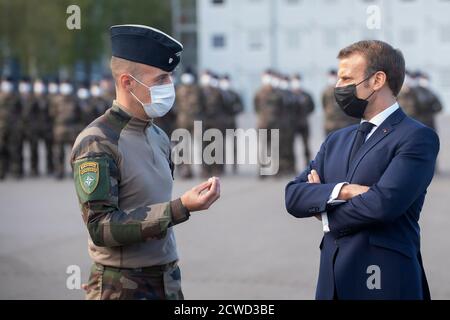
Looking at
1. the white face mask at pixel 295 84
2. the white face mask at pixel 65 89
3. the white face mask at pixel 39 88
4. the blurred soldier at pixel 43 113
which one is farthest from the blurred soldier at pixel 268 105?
the white face mask at pixel 39 88

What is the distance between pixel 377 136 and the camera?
3594 millimetres

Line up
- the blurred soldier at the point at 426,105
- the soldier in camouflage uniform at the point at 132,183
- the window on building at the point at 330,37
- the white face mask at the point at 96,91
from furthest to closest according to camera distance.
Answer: the window on building at the point at 330,37, the white face mask at the point at 96,91, the blurred soldier at the point at 426,105, the soldier in camouflage uniform at the point at 132,183

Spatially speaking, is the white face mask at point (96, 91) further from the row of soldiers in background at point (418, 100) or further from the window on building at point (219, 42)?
the window on building at point (219, 42)

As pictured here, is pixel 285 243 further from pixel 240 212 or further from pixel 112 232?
pixel 112 232

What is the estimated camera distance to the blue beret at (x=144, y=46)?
133 inches

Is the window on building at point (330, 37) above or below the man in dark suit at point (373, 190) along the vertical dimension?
above

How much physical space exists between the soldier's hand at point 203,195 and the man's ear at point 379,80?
93 cm

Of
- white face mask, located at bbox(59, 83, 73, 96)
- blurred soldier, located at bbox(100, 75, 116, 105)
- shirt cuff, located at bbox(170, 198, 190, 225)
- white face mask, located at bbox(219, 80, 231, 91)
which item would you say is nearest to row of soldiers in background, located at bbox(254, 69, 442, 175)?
white face mask, located at bbox(219, 80, 231, 91)

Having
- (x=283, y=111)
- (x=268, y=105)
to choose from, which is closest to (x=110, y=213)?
(x=268, y=105)

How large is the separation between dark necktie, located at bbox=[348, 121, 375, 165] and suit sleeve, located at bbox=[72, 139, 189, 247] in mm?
862

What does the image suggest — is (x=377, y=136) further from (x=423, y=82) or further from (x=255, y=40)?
(x=255, y=40)

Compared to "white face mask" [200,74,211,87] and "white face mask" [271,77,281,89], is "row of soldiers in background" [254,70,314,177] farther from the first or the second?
"white face mask" [200,74,211,87]

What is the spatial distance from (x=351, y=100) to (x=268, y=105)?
12456mm
